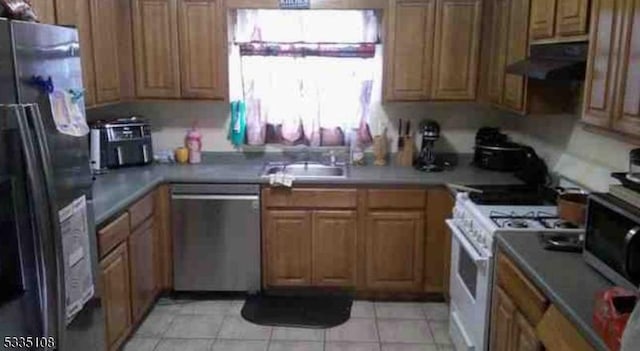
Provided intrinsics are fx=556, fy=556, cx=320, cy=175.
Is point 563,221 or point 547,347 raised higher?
point 563,221

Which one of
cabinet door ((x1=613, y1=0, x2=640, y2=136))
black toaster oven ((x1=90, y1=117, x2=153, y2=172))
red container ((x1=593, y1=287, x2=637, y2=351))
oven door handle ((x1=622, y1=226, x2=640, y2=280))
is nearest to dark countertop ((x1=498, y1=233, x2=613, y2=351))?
red container ((x1=593, y1=287, x2=637, y2=351))

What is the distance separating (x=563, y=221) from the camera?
8.40 ft

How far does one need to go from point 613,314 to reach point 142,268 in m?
2.60

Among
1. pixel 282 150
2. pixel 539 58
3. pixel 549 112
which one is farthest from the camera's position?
pixel 282 150

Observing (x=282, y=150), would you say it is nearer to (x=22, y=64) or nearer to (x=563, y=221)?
(x=563, y=221)

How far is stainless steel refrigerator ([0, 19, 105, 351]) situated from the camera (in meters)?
1.60

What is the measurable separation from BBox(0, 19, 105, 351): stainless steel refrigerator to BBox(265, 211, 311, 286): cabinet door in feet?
5.84

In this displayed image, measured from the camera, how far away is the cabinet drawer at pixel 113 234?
2633mm

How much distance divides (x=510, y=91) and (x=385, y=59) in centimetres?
89

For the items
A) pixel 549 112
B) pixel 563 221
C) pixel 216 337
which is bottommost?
pixel 216 337

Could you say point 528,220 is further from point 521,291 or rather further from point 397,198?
point 397,198

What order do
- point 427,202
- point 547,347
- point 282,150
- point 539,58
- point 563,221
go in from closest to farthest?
point 547,347, point 563,221, point 539,58, point 427,202, point 282,150

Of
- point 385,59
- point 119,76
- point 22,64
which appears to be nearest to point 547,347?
point 22,64

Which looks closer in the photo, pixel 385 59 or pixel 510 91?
pixel 510 91
